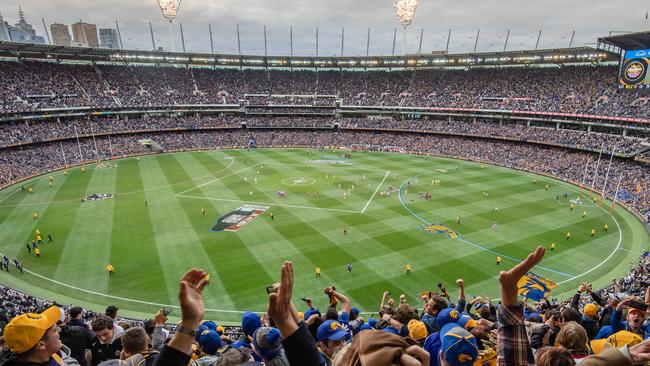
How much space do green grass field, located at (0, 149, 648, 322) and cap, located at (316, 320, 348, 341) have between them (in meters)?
19.4

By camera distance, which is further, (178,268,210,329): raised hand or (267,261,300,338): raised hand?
(267,261,300,338): raised hand

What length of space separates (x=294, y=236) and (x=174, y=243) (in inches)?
442

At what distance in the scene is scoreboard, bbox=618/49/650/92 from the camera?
5262 centimetres

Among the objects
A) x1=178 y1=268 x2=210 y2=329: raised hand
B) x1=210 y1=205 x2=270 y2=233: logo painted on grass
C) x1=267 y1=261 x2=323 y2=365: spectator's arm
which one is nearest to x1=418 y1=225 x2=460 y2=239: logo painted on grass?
x1=210 y1=205 x2=270 y2=233: logo painted on grass

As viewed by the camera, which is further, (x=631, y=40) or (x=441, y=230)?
(x=631, y=40)

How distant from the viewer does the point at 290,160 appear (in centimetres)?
7162

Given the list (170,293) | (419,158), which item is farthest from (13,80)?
(419,158)

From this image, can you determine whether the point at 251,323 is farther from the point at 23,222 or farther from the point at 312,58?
the point at 312,58

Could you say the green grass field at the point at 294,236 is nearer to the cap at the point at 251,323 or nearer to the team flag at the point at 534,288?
the team flag at the point at 534,288

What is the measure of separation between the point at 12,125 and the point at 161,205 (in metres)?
46.8

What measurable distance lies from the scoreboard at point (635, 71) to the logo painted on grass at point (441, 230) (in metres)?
42.6

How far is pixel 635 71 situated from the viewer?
177 feet

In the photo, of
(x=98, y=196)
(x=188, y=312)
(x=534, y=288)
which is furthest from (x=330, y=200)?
(x=188, y=312)

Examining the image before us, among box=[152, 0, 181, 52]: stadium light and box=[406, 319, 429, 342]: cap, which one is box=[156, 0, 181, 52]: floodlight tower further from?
box=[406, 319, 429, 342]: cap
